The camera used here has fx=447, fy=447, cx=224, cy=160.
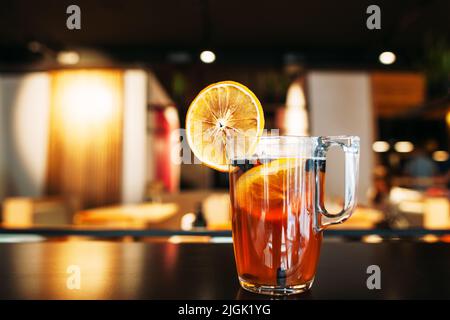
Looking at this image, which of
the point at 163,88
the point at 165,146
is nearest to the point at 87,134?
the point at 165,146

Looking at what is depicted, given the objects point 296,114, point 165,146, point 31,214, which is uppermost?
point 296,114

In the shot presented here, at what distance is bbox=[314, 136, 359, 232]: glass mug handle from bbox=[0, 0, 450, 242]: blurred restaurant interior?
4.53 m

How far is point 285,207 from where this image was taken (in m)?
0.56

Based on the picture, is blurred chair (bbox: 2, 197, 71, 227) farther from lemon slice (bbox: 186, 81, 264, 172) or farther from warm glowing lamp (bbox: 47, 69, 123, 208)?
lemon slice (bbox: 186, 81, 264, 172)

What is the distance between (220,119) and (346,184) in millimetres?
242

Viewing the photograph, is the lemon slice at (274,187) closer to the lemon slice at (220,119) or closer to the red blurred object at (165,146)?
the lemon slice at (220,119)

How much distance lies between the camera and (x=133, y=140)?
22.7 feet

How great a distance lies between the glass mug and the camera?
0.55 m

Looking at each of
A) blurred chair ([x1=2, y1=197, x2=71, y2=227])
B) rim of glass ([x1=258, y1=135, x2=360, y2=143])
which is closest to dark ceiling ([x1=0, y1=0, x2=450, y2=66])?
blurred chair ([x1=2, y1=197, x2=71, y2=227])

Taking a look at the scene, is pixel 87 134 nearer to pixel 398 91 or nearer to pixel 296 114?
pixel 296 114

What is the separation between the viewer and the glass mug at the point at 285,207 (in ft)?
1.81

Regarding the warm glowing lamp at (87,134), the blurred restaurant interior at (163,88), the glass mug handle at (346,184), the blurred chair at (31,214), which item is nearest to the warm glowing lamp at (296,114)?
the blurred restaurant interior at (163,88)

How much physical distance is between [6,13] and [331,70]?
4.41m
